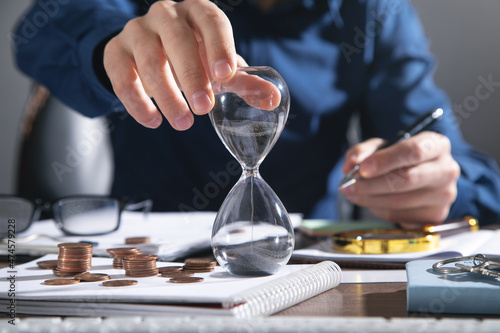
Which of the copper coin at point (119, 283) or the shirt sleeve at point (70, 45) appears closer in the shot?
the copper coin at point (119, 283)

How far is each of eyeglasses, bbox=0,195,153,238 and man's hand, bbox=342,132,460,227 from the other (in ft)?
1.14

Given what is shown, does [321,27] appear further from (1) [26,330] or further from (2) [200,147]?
(1) [26,330]

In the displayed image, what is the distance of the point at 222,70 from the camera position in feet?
1.59

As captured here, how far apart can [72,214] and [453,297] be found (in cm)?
55

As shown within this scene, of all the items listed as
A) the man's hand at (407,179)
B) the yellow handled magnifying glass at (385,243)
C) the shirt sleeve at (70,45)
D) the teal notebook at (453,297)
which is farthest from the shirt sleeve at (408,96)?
the teal notebook at (453,297)

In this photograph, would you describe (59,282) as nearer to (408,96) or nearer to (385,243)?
(385,243)

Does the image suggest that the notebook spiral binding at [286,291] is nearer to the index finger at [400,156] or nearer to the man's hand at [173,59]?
the man's hand at [173,59]

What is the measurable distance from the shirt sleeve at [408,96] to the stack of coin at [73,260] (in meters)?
0.78

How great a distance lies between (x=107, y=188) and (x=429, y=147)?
87 cm

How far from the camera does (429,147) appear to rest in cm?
83

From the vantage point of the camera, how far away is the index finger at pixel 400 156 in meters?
0.78

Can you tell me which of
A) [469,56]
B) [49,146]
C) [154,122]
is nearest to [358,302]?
[154,122]

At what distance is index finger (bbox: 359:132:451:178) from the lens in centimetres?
78

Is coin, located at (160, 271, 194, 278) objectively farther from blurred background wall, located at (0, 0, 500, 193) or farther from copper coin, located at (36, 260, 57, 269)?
blurred background wall, located at (0, 0, 500, 193)
